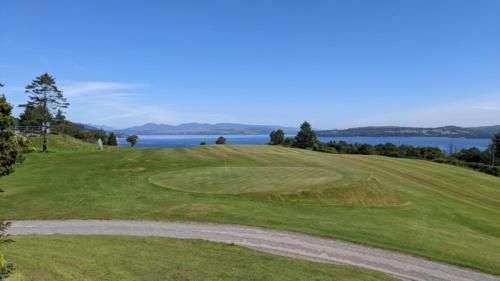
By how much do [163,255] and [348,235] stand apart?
8.65m

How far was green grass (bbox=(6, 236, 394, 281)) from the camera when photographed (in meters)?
9.09

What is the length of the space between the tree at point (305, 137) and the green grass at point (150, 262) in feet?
290

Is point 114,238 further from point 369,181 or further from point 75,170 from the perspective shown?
point 75,170

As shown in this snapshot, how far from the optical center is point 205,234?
16422mm

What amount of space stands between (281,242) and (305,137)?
88324 millimetres

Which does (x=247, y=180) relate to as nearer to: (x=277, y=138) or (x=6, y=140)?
(x=6, y=140)

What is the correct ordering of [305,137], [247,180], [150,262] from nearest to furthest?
[150,262], [247,180], [305,137]

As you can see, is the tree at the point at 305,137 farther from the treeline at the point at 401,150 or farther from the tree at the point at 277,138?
the tree at the point at 277,138

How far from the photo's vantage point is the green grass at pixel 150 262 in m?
9.09

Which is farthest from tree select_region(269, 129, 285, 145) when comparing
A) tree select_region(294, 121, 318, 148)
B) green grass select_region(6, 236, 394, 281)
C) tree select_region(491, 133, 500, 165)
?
green grass select_region(6, 236, 394, 281)

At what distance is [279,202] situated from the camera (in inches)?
915

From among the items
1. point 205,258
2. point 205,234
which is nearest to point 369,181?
point 205,234

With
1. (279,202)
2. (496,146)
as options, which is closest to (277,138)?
(496,146)

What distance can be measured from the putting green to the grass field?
0.24 feet
